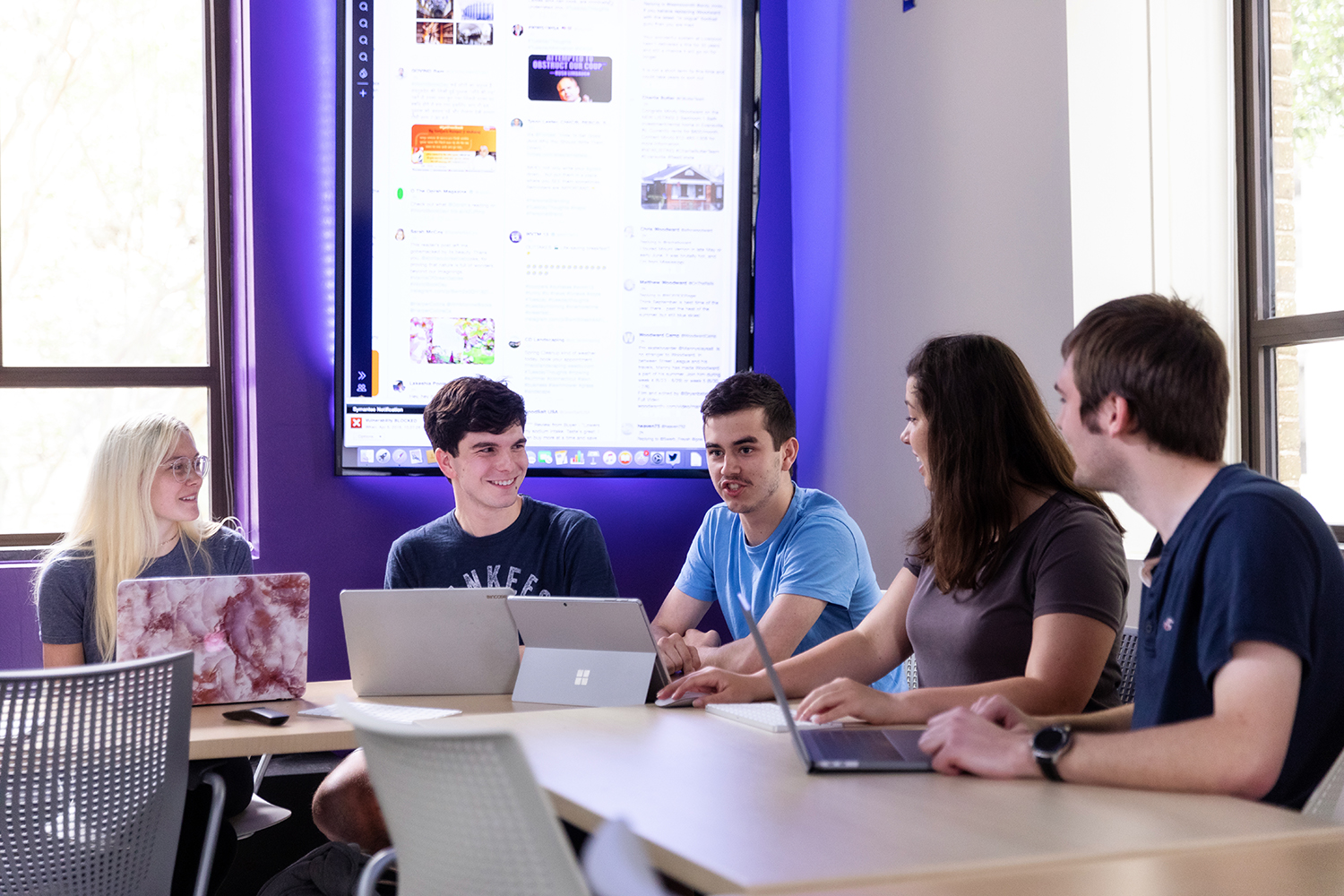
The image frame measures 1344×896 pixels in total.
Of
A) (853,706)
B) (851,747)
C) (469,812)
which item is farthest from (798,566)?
(469,812)

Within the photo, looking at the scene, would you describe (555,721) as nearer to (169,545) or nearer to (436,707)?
(436,707)

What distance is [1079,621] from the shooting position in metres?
1.90

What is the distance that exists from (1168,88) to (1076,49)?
0.24 m

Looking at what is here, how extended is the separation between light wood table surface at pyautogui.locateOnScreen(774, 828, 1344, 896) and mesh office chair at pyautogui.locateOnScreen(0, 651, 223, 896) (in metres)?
1.37

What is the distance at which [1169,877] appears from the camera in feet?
3.66

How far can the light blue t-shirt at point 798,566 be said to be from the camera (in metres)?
2.89

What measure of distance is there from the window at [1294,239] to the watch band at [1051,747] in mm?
1446

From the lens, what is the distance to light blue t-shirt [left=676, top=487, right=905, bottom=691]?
2889mm

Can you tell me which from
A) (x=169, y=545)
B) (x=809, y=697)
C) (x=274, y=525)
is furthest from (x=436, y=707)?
(x=274, y=525)

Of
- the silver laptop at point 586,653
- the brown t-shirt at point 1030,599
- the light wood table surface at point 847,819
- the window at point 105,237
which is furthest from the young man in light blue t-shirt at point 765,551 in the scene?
the window at point 105,237

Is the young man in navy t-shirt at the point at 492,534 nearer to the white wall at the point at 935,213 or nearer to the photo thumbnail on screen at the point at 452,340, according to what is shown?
the photo thumbnail on screen at the point at 452,340

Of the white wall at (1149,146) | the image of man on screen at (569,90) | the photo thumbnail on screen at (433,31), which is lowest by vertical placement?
the white wall at (1149,146)

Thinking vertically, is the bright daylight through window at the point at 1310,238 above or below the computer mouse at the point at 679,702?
above

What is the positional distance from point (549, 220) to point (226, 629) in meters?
1.80
